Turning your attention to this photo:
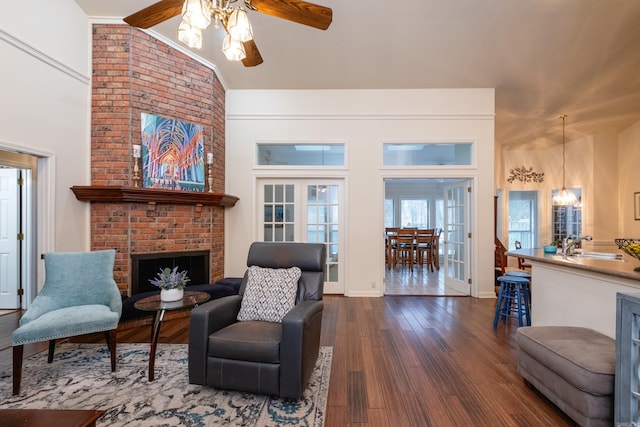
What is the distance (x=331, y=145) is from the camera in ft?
15.5

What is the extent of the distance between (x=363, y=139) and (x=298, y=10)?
9.50ft

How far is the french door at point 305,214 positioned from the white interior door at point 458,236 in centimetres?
197

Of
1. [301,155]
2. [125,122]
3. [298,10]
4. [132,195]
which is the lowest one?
[132,195]

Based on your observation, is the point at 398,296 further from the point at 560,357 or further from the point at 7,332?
the point at 7,332

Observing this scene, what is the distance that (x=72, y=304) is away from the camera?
2480mm

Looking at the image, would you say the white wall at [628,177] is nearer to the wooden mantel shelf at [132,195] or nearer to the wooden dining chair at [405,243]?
the wooden dining chair at [405,243]

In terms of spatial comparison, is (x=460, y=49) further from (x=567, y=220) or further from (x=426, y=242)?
(x=567, y=220)

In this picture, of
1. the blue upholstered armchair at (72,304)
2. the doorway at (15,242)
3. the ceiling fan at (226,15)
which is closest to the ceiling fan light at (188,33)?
the ceiling fan at (226,15)

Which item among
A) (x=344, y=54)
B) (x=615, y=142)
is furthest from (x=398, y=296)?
(x=615, y=142)

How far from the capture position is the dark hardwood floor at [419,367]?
5.94 ft

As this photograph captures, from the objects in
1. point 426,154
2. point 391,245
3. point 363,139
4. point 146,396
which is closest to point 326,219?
point 363,139

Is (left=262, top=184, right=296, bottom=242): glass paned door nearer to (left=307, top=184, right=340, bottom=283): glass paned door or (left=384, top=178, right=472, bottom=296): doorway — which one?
(left=307, top=184, right=340, bottom=283): glass paned door

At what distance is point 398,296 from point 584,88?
4244 millimetres

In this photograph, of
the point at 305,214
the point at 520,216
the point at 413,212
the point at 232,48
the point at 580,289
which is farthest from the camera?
the point at 413,212
